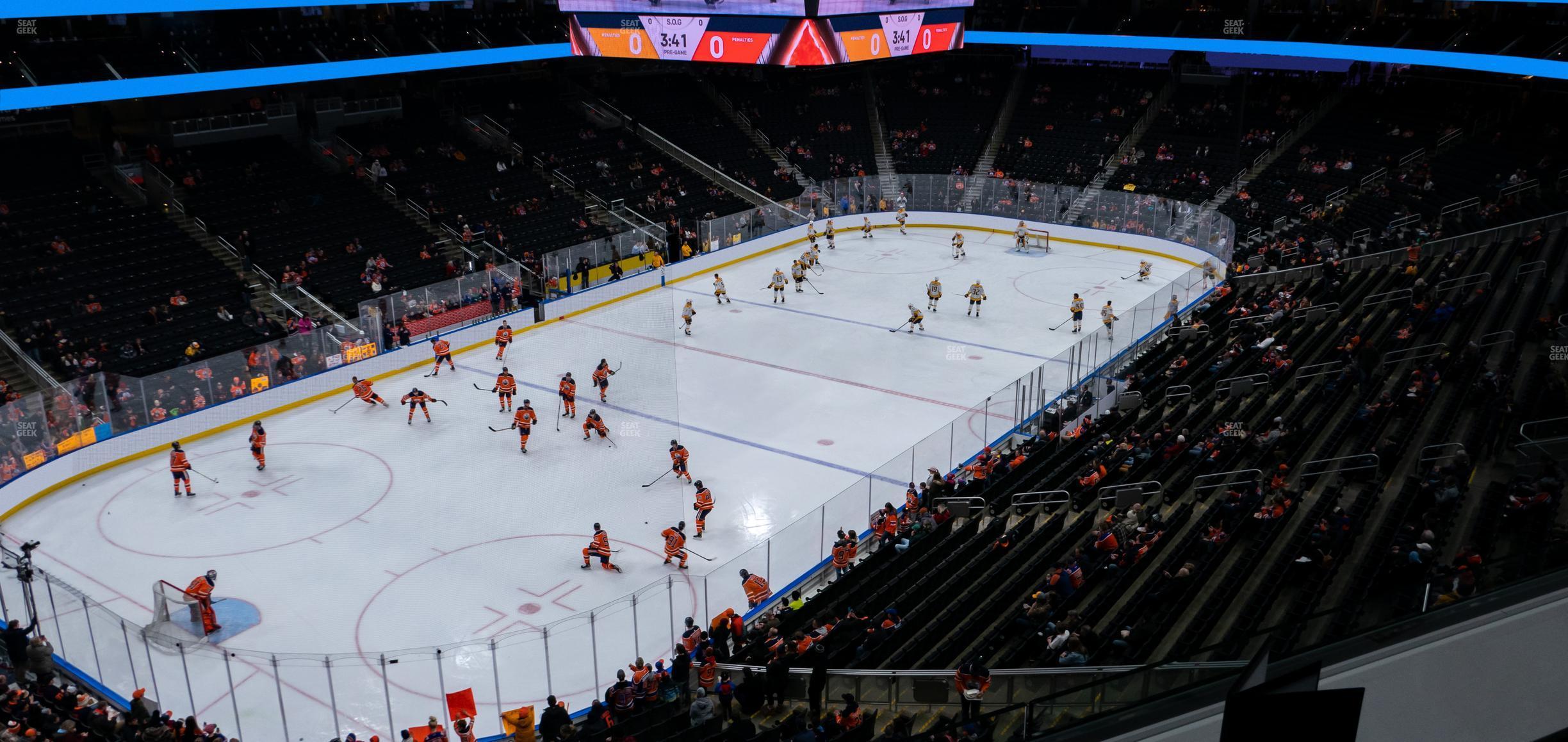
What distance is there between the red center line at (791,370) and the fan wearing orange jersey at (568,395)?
5240mm

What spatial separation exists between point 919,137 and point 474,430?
29411 millimetres

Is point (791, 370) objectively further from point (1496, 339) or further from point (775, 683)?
point (775, 683)

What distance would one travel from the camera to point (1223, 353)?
2186 centimetres

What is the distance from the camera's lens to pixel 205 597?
567 inches

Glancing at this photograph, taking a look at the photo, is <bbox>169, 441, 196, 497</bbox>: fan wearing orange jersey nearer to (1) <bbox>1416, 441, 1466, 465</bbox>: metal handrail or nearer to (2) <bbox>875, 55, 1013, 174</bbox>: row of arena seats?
(1) <bbox>1416, 441, 1466, 465</bbox>: metal handrail

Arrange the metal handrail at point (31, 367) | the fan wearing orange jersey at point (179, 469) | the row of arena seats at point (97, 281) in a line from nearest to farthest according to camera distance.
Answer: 1. the fan wearing orange jersey at point (179, 469)
2. the metal handrail at point (31, 367)
3. the row of arena seats at point (97, 281)

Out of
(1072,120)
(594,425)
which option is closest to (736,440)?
(594,425)

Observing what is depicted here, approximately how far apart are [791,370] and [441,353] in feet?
26.4

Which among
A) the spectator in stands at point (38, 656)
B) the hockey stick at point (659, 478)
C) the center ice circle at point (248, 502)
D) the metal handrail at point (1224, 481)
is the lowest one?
the hockey stick at point (659, 478)

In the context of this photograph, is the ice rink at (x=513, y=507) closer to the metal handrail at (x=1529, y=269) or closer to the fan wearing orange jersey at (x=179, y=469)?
the fan wearing orange jersey at (x=179, y=469)

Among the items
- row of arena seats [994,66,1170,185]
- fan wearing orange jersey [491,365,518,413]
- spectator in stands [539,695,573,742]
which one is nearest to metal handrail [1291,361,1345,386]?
spectator in stands [539,695,573,742]

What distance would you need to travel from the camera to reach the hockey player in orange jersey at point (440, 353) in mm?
25391

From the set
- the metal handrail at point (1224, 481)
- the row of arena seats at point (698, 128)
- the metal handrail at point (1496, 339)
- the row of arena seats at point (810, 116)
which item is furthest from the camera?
the row of arena seats at point (810, 116)

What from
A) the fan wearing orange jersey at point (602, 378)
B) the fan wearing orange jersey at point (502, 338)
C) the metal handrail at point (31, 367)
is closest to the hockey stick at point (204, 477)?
the metal handrail at point (31, 367)
